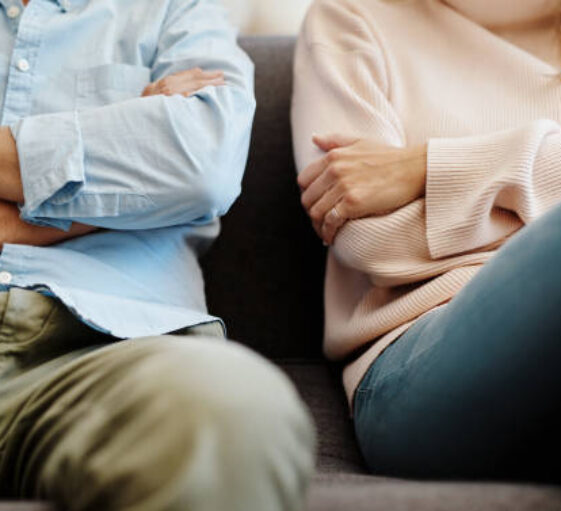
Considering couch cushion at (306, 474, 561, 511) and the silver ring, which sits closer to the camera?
couch cushion at (306, 474, 561, 511)

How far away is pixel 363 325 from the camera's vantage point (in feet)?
2.89

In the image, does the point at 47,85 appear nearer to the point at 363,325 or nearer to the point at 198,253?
the point at 198,253

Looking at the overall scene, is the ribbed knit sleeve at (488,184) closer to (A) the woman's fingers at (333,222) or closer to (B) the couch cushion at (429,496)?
(A) the woman's fingers at (333,222)

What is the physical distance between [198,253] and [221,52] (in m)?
0.29

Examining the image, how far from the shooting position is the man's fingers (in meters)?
0.90

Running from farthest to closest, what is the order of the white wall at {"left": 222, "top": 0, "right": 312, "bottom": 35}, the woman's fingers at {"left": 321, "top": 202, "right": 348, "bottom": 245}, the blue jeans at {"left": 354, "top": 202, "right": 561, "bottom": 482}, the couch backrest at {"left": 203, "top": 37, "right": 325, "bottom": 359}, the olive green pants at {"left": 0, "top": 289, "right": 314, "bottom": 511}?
Result: the white wall at {"left": 222, "top": 0, "right": 312, "bottom": 35}, the couch backrest at {"left": 203, "top": 37, "right": 325, "bottom": 359}, the woman's fingers at {"left": 321, "top": 202, "right": 348, "bottom": 245}, the blue jeans at {"left": 354, "top": 202, "right": 561, "bottom": 482}, the olive green pants at {"left": 0, "top": 289, "right": 314, "bottom": 511}

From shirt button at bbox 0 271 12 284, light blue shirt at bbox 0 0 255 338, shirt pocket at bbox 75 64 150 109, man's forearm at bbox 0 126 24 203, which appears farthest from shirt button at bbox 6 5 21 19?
shirt button at bbox 0 271 12 284

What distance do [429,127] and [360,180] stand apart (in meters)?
0.16

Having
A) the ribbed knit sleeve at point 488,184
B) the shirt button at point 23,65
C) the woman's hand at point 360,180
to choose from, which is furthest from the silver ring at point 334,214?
the shirt button at point 23,65

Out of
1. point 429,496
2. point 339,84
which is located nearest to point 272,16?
point 339,84

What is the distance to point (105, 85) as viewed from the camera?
0.91 m

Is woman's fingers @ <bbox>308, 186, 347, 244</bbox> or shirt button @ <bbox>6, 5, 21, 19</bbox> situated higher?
shirt button @ <bbox>6, 5, 21, 19</bbox>

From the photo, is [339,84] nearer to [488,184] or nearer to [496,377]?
[488,184]

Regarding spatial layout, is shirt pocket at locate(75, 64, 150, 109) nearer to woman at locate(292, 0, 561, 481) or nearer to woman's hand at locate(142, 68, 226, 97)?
woman's hand at locate(142, 68, 226, 97)
